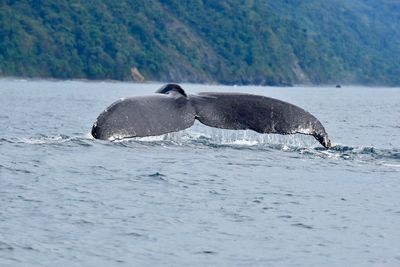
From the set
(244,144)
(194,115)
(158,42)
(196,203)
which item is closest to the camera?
Answer: (196,203)

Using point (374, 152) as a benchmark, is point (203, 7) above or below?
above

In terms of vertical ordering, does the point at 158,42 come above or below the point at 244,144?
above

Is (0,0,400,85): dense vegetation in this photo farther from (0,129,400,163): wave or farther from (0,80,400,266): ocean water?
(0,80,400,266): ocean water

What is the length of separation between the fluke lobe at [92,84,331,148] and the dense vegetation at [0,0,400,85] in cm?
11608

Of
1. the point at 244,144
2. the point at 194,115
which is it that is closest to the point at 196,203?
the point at 194,115

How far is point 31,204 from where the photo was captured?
15484 mm

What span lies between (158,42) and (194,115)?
14193 centimetres

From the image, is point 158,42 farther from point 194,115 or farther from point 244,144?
point 194,115

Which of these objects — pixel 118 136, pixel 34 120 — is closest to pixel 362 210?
pixel 118 136

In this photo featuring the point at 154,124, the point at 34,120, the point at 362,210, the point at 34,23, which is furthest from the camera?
the point at 34,23

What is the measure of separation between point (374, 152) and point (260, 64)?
14936 cm

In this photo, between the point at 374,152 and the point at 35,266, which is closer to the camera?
the point at 35,266

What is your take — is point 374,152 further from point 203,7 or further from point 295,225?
point 203,7

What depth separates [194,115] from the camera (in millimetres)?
18016
